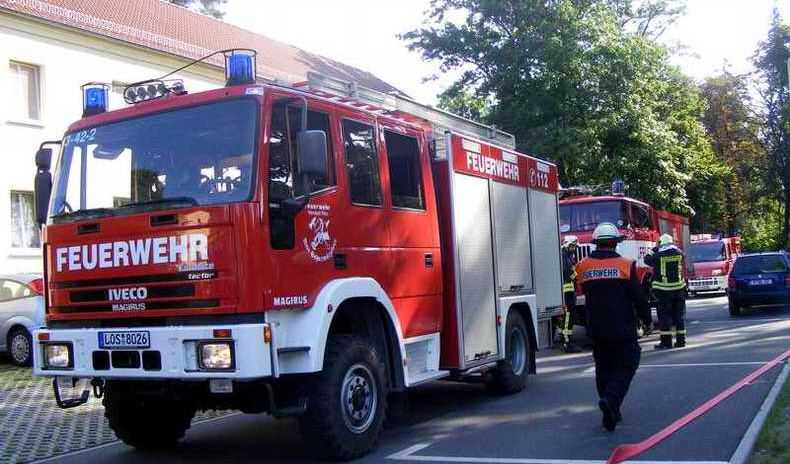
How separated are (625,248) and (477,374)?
7889 millimetres

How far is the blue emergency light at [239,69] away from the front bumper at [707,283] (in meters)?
26.3

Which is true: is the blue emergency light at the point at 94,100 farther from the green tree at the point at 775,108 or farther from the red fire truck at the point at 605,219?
the green tree at the point at 775,108

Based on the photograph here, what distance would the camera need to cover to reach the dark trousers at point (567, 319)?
47.1 feet

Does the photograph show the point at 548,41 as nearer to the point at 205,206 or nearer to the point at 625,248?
the point at 625,248

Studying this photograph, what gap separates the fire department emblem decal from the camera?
6496 millimetres

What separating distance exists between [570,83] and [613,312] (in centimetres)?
2184

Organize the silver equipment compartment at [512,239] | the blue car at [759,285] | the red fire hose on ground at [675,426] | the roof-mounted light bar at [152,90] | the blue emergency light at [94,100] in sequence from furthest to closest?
the blue car at [759,285] → the silver equipment compartment at [512,239] → the blue emergency light at [94,100] → the roof-mounted light bar at [152,90] → the red fire hose on ground at [675,426]

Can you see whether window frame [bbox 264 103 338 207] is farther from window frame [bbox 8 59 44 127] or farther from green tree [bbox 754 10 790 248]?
green tree [bbox 754 10 790 248]

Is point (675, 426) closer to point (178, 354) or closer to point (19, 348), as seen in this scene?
point (178, 354)

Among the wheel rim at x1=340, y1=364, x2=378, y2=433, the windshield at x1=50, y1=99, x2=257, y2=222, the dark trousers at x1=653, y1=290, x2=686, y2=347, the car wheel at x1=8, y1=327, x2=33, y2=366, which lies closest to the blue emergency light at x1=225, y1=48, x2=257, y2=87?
the windshield at x1=50, y1=99, x2=257, y2=222

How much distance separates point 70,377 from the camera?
6594 mm

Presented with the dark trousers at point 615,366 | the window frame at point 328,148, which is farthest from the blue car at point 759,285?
the window frame at point 328,148

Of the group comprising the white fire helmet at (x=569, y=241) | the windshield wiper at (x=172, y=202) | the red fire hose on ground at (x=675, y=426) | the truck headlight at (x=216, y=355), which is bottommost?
the red fire hose on ground at (x=675, y=426)

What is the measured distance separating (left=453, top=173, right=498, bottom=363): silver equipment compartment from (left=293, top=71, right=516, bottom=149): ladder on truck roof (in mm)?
775
